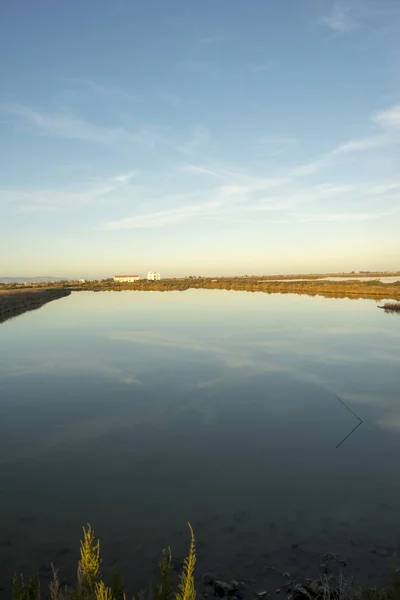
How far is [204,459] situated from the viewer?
887cm

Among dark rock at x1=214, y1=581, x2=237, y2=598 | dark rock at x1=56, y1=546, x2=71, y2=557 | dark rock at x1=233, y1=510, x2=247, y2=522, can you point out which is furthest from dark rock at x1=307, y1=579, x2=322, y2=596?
dark rock at x1=56, y1=546, x2=71, y2=557

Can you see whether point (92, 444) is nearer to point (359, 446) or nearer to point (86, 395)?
point (86, 395)

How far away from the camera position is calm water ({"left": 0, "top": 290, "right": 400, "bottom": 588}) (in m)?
5.97

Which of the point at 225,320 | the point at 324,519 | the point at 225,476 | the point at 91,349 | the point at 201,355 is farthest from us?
the point at 225,320

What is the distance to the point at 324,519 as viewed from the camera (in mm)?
6617

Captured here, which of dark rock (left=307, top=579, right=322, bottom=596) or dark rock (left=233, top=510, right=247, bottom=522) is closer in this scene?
dark rock (left=307, top=579, right=322, bottom=596)

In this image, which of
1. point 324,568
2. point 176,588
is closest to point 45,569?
point 176,588

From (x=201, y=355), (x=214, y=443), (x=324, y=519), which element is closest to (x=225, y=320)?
(x=201, y=355)

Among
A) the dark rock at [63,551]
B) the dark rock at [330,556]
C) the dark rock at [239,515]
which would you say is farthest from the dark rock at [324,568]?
the dark rock at [63,551]

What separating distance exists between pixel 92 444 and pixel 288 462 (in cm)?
432

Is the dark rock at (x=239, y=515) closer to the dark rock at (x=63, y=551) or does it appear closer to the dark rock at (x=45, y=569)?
the dark rock at (x=63, y=551)

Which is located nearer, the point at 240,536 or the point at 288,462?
the point at 240,536

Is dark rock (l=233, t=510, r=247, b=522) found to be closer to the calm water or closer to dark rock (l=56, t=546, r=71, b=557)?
the calm water

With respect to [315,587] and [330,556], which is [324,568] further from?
[315,587]
